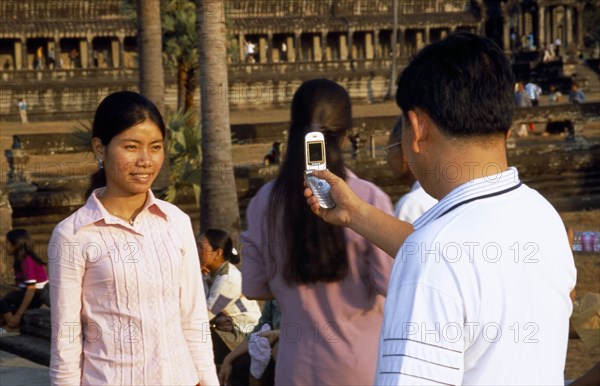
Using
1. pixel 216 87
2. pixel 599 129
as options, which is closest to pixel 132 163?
pixel 216 87

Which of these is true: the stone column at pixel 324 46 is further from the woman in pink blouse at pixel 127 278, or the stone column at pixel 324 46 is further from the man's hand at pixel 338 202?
the man's hand at pixel 338 202

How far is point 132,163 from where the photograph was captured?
12.9 feet

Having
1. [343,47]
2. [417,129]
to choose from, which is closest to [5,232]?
[417,129]

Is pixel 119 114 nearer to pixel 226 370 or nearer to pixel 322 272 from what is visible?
pixel 322 272

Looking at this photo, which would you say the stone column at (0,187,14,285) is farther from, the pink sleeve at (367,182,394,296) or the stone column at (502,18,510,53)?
the stone column at (502,18,510,53)

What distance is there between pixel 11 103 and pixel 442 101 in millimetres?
46958

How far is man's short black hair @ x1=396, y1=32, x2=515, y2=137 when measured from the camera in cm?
230

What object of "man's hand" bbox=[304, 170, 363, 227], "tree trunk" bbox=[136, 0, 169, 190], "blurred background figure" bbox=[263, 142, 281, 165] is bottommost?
"blurred background figure" bbox=[263, 142, 281, 165]

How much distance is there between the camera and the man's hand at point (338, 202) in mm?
3236

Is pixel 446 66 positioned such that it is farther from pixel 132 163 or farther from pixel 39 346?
pixel 39 346

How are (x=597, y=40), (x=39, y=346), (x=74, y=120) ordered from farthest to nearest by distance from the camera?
1. (x=597, y=40)
2. (x=74, y=120)
3. (x=39, y=346)

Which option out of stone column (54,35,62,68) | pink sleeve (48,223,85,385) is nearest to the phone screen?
pink sleeve (48,223,85,385)

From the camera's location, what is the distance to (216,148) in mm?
12125

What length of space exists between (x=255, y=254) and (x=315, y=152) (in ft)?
2.40
